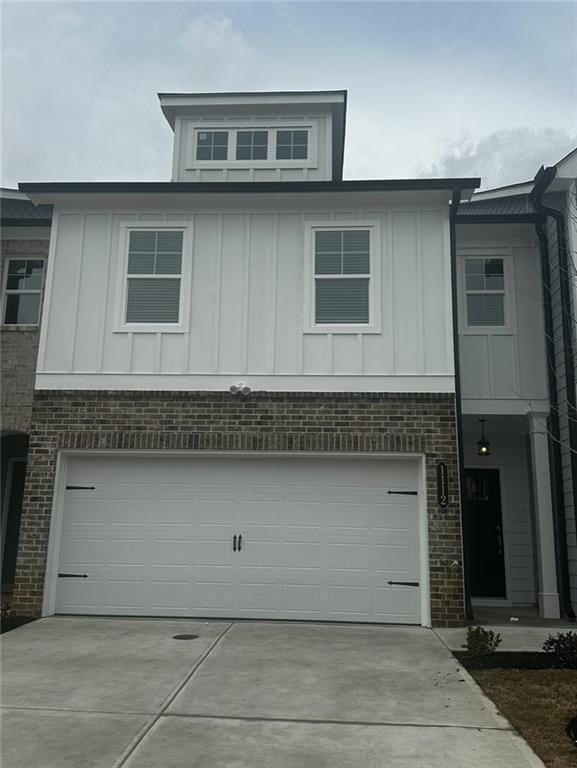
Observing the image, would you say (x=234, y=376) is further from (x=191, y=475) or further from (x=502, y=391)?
(x=502, y=391)

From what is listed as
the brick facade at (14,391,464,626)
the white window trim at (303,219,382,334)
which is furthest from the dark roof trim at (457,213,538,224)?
the brick facade at (14,391,464,626)

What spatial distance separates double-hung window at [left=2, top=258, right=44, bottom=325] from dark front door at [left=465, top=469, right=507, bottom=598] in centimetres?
820

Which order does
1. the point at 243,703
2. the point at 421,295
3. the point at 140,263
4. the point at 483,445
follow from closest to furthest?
the point at 243,703 → the point at 421,295 → the point at 140,263 → the point at 483,445

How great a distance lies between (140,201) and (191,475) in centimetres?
423

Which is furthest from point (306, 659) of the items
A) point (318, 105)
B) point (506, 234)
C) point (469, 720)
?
point (318, 105)

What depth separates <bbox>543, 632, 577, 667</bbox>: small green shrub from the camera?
20.8 feet

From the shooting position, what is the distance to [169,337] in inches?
367

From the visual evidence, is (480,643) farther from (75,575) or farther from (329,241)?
(329,241)

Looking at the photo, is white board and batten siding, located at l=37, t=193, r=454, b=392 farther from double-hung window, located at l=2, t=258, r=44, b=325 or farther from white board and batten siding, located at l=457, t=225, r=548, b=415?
double-hung window, located at l=2, t=258, r=44, b=325

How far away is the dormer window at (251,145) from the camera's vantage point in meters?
12.7

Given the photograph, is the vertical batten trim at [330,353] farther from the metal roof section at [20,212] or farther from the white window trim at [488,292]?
the metal roof section at [20,212]

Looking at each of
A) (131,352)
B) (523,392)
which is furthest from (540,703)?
(131,352)

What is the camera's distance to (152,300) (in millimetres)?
9508

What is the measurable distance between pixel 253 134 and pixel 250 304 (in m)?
5.18
